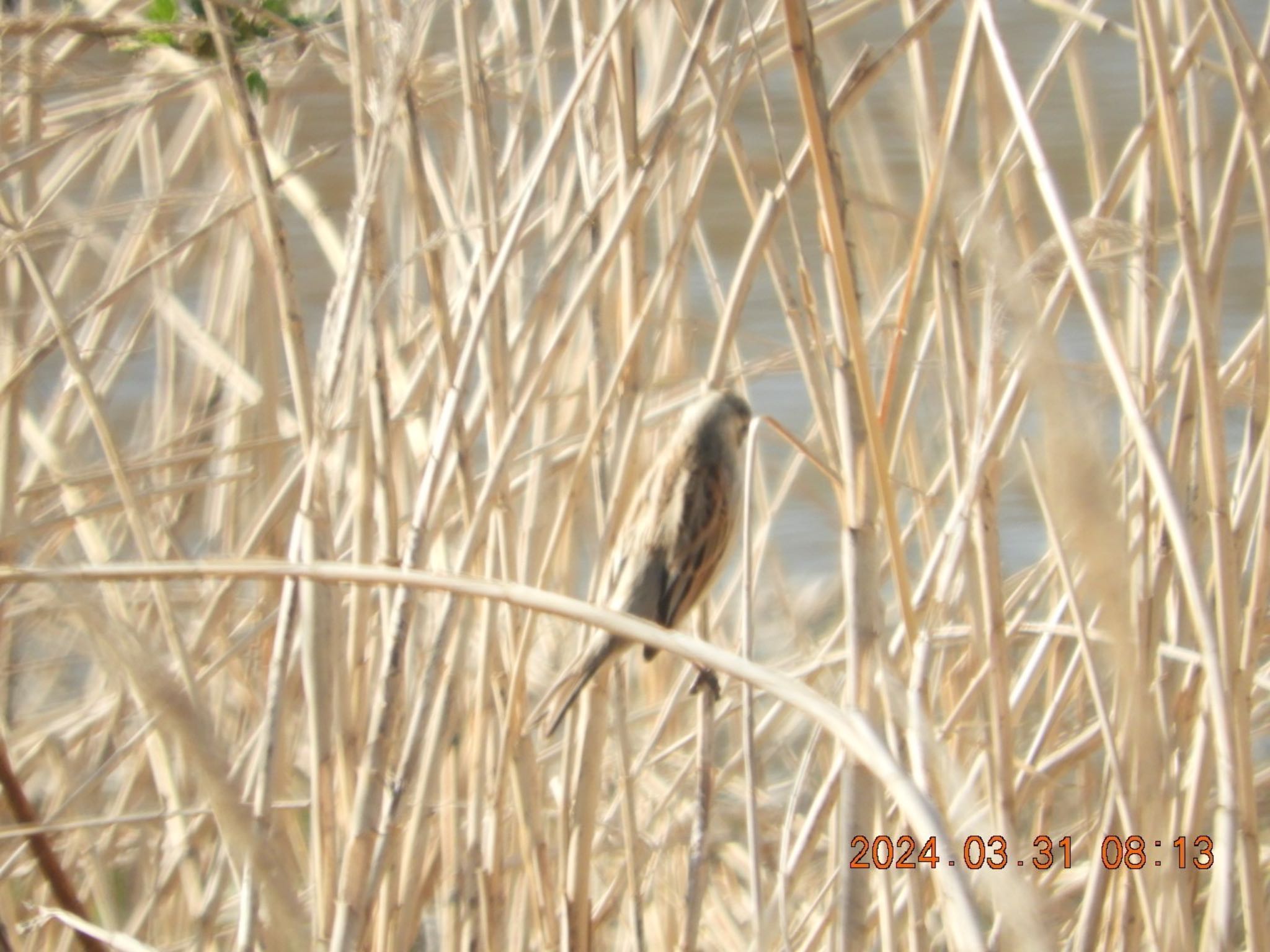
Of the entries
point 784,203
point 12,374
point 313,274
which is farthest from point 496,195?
point 313,274

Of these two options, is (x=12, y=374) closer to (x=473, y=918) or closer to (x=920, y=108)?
(x=473, y=918)

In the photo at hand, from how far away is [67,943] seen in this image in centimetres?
226

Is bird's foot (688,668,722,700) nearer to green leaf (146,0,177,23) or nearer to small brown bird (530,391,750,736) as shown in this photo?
small brown bird (530,391,750,736)

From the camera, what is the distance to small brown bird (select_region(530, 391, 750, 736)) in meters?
1.97

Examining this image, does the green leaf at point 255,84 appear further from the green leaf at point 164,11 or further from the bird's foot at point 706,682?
the bird's foot at point 706,682

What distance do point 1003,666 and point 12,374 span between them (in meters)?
1.37

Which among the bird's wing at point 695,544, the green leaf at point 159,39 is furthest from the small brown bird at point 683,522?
the green leaf at point 159,39

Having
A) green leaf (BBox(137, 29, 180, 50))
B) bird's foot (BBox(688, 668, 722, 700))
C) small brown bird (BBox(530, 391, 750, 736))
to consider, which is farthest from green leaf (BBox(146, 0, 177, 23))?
bird's foot (BBox(688, 668, 722, 700))

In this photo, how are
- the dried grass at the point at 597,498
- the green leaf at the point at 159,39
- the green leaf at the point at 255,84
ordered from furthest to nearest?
1. the green leaf at the point at 255,84
2. the green leaf at the point at 159,39
3. the dried grass at the point at 597,498

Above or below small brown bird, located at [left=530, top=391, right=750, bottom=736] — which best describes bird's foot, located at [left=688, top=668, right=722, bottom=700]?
below

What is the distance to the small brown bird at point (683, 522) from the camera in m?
1.97

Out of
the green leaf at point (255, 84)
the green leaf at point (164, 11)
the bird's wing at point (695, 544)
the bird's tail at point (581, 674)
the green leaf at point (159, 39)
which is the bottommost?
the bird's tail at point (581, 674)

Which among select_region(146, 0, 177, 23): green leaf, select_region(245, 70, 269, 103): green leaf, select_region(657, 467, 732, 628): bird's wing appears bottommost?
select_region(657, 467, 732, 628): bird's wing

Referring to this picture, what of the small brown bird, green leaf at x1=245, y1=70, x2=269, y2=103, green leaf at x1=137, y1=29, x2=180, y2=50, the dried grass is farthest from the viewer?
the small brown bird
